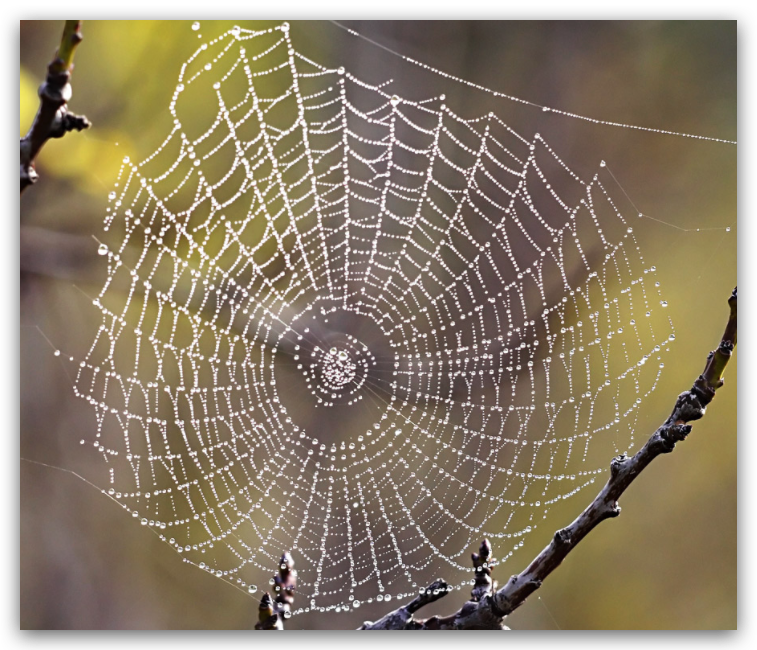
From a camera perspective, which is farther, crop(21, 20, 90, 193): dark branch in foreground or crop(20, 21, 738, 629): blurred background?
crop(20, 21, 738, 629): blurred background

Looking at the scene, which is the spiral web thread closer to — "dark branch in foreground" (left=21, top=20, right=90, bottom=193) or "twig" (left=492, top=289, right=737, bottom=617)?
"twig" (left=492, top=289, right=737, bottom=617)

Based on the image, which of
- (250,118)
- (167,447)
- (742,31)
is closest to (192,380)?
(167,447)

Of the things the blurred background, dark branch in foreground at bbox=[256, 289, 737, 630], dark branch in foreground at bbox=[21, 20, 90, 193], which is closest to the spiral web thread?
the blurred background

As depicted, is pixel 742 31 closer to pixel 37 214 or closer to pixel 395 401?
pixel 395 401
